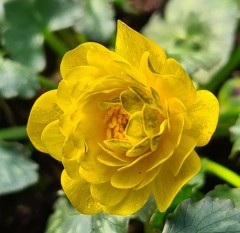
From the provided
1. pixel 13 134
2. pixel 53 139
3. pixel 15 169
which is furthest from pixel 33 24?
pixel 53 139

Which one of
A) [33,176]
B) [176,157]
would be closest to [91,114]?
[176,157]

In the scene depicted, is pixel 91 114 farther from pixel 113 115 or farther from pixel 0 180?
pixel 0 180

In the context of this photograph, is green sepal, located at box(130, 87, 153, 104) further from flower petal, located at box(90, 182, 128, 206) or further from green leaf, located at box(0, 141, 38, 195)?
green leaf, located at box(0, 141, 38, 195)

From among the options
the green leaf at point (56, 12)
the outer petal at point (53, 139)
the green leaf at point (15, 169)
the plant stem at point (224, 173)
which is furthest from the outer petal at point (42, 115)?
the green leaf at point (56, 12)

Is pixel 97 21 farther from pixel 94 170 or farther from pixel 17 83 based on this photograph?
pixel 94 170

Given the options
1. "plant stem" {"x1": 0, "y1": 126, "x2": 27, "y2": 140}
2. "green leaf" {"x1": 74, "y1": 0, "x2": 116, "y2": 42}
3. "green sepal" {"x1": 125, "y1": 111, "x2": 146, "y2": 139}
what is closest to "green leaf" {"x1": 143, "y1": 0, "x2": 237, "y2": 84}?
"green leaf" {"x1": 74, "y1": 0, "x2": 116, "y2": 42}
